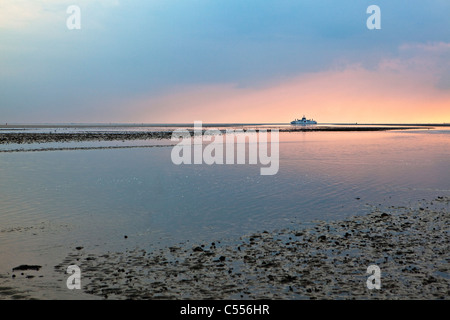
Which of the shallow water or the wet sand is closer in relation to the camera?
the wet sand

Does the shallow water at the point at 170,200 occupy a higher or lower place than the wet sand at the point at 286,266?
higher

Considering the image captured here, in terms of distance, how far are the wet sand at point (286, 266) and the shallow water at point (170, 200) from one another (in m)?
1.49

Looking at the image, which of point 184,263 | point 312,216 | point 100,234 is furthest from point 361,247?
point 100,234

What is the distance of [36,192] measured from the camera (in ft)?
82.9

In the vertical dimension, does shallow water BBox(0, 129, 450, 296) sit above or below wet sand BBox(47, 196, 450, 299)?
above

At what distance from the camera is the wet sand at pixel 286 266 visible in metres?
10.1

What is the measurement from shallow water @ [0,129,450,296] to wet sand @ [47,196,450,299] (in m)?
1.49

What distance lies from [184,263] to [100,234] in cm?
549

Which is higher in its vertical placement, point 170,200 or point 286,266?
point 170,200

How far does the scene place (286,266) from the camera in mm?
11844

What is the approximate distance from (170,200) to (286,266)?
1255 cm

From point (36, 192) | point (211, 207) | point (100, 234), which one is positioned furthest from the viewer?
point (36, 192)

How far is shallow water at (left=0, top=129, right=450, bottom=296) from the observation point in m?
15.3
